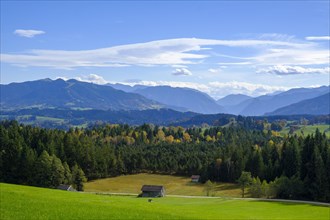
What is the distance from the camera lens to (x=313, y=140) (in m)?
107

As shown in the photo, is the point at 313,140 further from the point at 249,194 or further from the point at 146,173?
the point at 146,173

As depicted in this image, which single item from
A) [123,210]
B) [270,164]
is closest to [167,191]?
[270,164]

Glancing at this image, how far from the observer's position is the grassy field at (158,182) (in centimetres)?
11756

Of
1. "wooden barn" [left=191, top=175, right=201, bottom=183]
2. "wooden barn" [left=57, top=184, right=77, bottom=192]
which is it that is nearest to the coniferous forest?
"wooden barn" [left=191, top=175, right=201, bottom=183]

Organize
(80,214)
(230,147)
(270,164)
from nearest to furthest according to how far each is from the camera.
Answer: (80,214) → (270,164) → (230,147)

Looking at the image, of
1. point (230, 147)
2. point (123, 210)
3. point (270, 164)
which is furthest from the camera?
point (230, 147)

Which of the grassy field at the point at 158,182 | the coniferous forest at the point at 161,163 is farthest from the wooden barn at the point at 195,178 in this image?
the coniferous forest at the point at 161,163

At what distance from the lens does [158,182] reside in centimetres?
13938

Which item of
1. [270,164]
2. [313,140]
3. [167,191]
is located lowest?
[167,191]

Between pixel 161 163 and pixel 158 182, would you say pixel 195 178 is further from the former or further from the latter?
pixel 161 163

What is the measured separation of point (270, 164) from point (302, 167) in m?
17.2

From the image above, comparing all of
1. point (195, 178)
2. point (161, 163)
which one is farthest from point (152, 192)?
point (161, 163)

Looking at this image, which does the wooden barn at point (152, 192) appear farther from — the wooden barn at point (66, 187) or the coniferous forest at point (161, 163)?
the coniferous forest at point (161, 163)

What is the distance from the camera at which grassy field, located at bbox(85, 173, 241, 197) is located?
11756 cm
